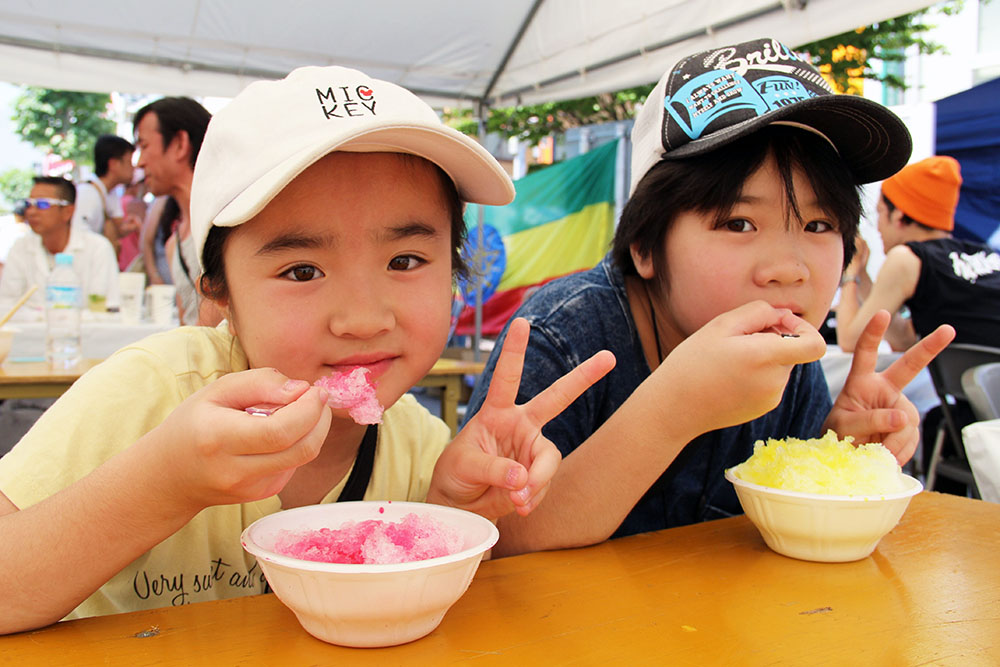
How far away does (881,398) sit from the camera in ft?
4.75

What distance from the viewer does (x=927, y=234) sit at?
4.55 metres

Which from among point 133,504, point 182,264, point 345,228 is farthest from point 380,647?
point 182,264

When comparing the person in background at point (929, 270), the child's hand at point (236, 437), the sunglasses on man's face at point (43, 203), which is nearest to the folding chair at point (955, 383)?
the person in background at point (929, 270)

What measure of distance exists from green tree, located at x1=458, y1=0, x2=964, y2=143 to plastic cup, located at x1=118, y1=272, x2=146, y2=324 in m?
3.25

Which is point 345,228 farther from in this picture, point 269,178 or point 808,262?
point 808,262

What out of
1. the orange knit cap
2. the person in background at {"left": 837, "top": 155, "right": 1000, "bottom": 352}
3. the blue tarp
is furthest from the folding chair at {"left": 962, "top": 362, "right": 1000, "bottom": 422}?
the blue tarp

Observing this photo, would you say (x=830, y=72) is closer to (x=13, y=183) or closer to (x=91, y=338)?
(x=91, y=338)

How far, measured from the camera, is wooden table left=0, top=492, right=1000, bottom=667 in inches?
29.6

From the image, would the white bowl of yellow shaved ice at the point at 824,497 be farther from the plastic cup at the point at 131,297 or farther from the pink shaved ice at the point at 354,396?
the plastic cup at the point at 131,297

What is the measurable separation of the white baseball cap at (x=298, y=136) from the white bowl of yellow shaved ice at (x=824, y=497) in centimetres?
68

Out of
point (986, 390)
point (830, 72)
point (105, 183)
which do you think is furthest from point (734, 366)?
point (105, 183)

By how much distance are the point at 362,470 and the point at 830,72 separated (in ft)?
24.3

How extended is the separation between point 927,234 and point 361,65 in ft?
13.9

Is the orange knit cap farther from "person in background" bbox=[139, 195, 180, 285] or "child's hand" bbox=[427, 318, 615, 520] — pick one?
"person in background" bbox=[139, 195, 180, 285]
